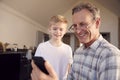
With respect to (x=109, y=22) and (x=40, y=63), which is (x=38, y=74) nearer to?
(x=40, y=63)

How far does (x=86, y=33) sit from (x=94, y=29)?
45mm

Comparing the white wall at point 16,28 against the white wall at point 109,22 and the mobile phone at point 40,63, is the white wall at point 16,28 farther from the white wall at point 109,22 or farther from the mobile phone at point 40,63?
the mobile phone at point 40,63

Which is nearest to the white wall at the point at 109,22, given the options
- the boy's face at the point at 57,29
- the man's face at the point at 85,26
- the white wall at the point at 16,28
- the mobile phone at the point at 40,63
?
the white wall at the point at 16,28

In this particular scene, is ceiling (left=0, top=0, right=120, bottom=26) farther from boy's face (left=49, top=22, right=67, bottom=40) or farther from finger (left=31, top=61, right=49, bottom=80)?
finger (left=31, top=61, right=49, bottom=80)

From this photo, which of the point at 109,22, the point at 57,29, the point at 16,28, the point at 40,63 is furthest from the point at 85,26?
the point at 109,22

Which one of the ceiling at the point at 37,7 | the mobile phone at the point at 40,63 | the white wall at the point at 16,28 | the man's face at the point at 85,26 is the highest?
the ceiling at the point at 37,7

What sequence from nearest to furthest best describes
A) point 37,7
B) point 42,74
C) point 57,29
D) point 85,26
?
point 42,74, point 85,26, point 57,29, point 37,7

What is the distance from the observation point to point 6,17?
579 cm

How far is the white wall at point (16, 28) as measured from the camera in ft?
18.6

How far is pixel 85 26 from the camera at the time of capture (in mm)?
1072

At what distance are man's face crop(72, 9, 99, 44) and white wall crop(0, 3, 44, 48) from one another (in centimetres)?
466

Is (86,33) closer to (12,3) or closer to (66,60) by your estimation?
(66,60)

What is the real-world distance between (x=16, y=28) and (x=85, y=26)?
17.7 feet

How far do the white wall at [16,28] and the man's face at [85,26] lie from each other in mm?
4662
